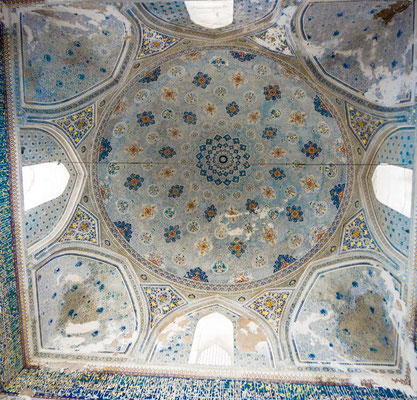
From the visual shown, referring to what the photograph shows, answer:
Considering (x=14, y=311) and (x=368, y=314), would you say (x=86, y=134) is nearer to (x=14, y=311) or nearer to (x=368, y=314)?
(x=14, y=311)

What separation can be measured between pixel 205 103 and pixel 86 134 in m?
3.85

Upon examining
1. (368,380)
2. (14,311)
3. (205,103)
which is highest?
(205,103)

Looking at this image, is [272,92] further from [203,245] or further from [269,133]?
[203,245]

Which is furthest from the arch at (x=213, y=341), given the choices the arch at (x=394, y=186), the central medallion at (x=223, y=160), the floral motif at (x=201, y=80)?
the floral motif at (x=201, y=80)

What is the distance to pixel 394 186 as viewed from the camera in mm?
7969

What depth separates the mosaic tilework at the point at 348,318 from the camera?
314 inches

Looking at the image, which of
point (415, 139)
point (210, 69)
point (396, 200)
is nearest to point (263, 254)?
point (396, 200)

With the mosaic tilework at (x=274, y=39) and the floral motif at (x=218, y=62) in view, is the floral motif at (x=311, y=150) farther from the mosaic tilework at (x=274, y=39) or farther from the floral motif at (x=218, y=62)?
the floral motif at (x=218, y=62)

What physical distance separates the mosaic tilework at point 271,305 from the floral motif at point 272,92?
600cm

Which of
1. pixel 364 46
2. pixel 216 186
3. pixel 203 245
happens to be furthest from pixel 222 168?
pixel 364 46

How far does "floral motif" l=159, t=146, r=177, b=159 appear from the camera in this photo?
10443 mm

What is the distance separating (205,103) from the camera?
10.2 meters

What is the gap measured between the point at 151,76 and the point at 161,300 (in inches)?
263

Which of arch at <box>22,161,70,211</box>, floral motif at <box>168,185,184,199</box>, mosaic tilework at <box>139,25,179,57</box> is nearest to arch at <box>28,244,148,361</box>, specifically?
arch at <box>22,161,70,211</box>
